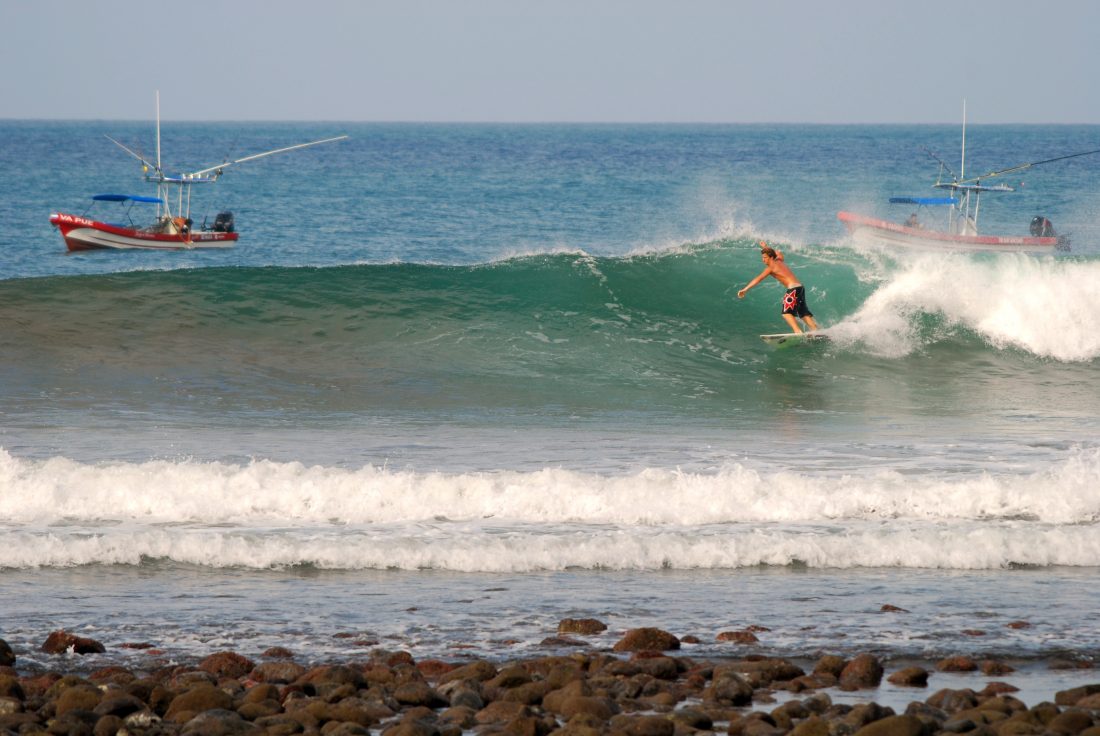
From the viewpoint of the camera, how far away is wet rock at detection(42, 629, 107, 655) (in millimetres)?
6801

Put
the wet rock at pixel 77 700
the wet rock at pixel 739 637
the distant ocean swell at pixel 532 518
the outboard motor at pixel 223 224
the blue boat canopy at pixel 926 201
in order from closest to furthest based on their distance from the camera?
the wet rock at pixel 77 700
the wet rock at pixel 739 637
the distant ocean swell at pixel 532 518
the blue boat canopy at pixel 926 201
the outboard motor at pixel 223 224

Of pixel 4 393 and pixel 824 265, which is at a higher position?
pixel 824 265

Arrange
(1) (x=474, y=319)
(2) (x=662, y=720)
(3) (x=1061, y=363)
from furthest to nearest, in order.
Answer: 1. (1) (x=474, y=319)
2. (3) (x=1061, y=363)
3. (2) (x=662, y=720)

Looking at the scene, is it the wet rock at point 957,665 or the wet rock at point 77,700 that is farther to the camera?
the wet rock at point 957,665

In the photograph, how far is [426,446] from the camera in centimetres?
1263

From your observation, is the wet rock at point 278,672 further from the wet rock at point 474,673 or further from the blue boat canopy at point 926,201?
the blue boat canopy at point 926,201

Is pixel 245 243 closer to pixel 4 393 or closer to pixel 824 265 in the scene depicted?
pixel 824 265

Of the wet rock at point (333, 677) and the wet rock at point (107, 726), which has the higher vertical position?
the wet rock at point (333, 677)

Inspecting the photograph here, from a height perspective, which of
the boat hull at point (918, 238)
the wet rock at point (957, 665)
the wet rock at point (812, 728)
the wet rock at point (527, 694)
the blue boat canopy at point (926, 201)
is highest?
the blue boat canopy at point (926, 201)

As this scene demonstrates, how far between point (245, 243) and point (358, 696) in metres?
41.1

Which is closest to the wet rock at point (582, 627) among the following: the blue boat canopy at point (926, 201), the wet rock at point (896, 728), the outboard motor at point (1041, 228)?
the wet rock at point (896, 728)

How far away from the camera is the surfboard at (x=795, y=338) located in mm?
18984

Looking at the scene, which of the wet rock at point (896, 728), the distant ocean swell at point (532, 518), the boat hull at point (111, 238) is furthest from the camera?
the boat hull at point (111, 238)

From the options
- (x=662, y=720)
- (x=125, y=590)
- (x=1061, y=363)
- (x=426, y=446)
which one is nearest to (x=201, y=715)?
(x=662, y=720)
